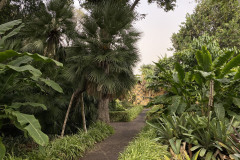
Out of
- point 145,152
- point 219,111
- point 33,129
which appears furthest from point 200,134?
point 33,129

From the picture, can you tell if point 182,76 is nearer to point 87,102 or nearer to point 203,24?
point 87,102

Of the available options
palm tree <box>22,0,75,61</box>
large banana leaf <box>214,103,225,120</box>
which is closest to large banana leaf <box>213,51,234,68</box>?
large banana leaf <box>214,103,225,120</box>

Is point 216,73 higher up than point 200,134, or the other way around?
point 216,73

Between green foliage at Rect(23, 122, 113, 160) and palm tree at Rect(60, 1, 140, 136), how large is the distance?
121cm

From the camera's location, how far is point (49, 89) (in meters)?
5.81

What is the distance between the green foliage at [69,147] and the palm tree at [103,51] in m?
1.21

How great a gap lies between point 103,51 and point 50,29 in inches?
66.0

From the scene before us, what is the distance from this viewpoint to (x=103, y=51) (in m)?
5.79

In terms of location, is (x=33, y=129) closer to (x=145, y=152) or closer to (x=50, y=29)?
(x=145, y=152)

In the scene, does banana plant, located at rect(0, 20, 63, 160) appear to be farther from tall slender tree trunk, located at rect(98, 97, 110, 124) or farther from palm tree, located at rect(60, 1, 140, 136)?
tall slender tree trunk, located at rect(98, 97, 110, 124)

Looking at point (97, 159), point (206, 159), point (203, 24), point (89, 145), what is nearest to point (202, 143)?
point (206, 159)

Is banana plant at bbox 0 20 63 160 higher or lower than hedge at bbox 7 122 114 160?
higher

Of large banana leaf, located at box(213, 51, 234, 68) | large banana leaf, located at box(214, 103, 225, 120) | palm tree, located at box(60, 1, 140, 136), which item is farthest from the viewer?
palm tree, located at box(60, 1, 140, 136)

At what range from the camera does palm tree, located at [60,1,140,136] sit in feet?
18.4
